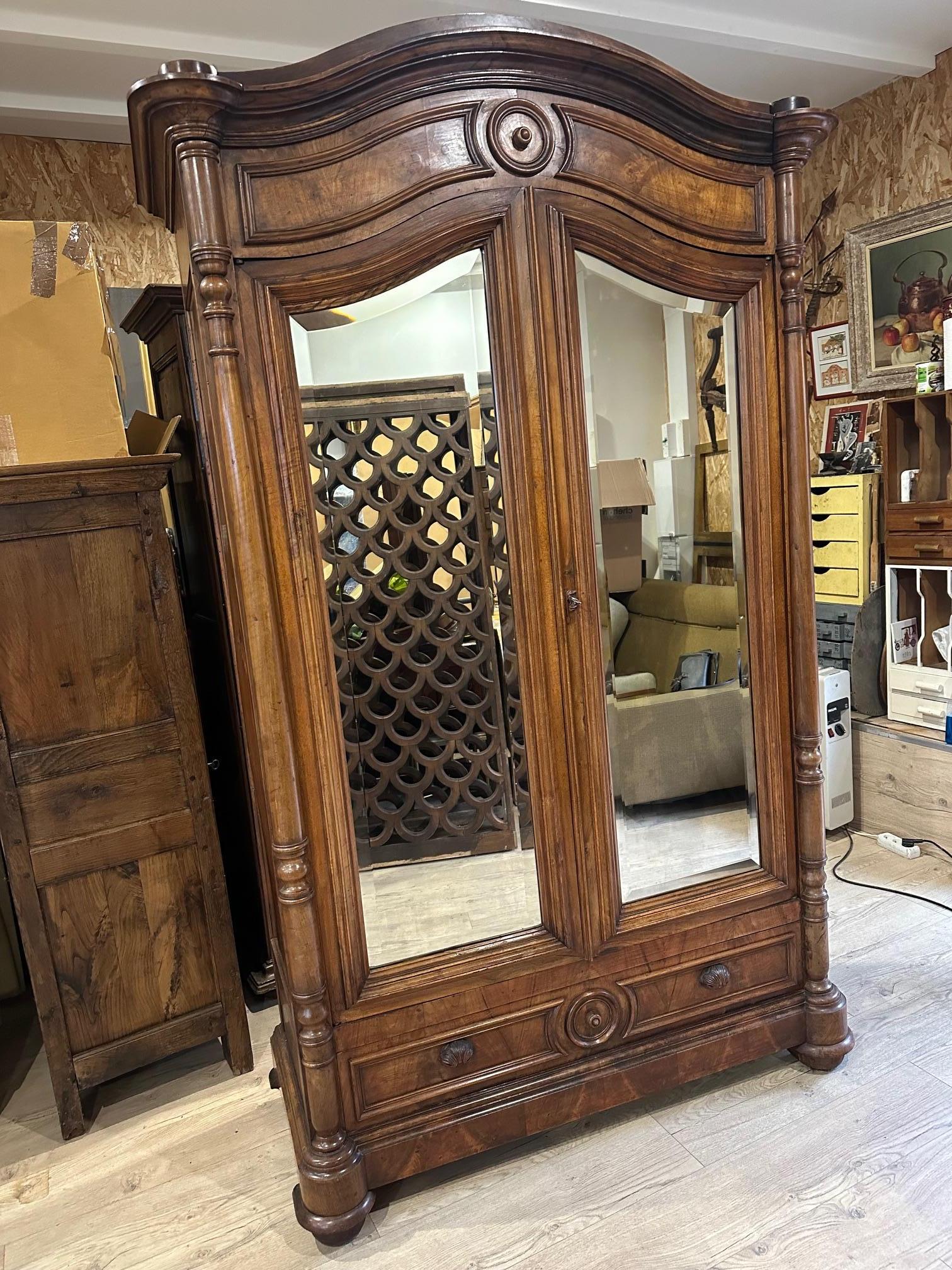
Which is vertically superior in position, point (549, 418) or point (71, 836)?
point (549, 418)

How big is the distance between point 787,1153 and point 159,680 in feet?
5.15

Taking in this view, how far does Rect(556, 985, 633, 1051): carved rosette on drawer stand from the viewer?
1.60 meters

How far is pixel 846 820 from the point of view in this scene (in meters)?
2.86

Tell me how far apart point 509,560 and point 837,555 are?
1907 millimetres

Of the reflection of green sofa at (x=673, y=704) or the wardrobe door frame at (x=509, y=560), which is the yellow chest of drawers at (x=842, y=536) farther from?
the wardrobe door frame at (x=509, y=560)

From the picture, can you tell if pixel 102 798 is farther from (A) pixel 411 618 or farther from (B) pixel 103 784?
(A) pixel 411 618

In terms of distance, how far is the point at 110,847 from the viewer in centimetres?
186

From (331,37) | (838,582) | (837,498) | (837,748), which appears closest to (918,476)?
(837,498)

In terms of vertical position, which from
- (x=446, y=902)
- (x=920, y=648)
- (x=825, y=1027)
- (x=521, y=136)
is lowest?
(x=825, y=1027)

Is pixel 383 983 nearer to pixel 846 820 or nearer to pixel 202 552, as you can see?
pixel 202 552

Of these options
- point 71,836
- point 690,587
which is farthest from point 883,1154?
point 71,836

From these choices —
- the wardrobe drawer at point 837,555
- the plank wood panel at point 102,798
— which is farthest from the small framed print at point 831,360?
the plank wood panel at point 102,798

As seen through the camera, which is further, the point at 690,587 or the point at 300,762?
the point at 690,587

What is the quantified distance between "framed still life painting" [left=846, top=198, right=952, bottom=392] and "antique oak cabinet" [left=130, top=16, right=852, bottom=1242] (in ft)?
5.39
